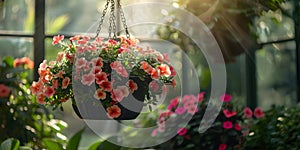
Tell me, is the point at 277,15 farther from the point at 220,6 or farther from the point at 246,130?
the point at 246,130

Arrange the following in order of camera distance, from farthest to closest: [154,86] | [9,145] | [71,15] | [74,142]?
[71,15]
[74,142]
[9,145]
[154,86]

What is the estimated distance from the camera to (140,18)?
4426 millimetres

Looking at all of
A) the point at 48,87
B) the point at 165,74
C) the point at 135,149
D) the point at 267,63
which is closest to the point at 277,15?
the point at 267,63

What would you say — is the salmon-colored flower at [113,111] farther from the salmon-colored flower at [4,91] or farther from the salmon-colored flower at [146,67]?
the salmon-colored flower at [4,91]

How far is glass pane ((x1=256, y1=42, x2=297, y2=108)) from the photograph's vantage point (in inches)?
176

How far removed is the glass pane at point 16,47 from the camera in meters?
4.31

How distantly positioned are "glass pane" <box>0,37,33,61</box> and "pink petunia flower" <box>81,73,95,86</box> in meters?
2.35

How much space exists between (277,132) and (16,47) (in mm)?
2236

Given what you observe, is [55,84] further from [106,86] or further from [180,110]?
[180,110]

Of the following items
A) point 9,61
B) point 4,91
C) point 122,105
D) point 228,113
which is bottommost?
point 228,113

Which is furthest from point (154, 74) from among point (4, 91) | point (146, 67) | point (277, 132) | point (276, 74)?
point (276, 74)

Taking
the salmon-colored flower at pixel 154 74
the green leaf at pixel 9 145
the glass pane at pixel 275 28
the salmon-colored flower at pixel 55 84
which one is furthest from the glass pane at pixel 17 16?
the salmon-colored flower at pixel 154 74

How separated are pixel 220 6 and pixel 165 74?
1820mm

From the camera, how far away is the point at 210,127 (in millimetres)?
4023
